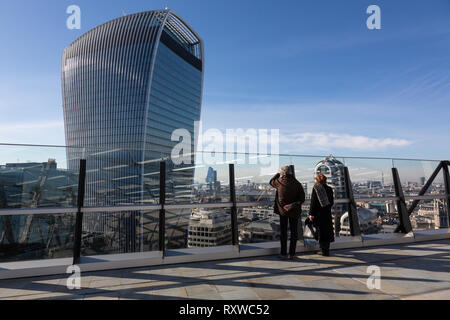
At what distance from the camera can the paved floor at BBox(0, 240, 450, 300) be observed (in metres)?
2.83

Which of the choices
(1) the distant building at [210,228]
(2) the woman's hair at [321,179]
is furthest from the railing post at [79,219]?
(2) the woman's hair at [321,179]

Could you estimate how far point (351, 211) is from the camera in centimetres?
555

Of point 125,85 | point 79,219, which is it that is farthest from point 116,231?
point 125,85

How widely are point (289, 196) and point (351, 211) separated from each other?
2230mm

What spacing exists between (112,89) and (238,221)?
81.3 meters

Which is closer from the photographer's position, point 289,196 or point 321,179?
point 289,196

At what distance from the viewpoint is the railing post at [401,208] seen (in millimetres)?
5809

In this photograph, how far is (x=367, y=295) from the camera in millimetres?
2770

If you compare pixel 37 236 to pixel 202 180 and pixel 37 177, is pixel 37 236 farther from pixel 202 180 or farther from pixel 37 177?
pixel 202 180

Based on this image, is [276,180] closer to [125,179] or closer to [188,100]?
[125,179]

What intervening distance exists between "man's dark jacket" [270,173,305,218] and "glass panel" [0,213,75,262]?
393 cm

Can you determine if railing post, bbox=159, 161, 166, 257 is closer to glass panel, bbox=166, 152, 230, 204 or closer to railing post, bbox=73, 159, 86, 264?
glass panel, bbox=166, 152, 230, 204

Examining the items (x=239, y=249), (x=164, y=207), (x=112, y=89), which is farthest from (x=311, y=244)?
(x=112, y=89)

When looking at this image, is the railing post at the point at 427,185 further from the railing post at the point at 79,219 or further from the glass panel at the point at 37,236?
the glass panel at the point at 37,236
